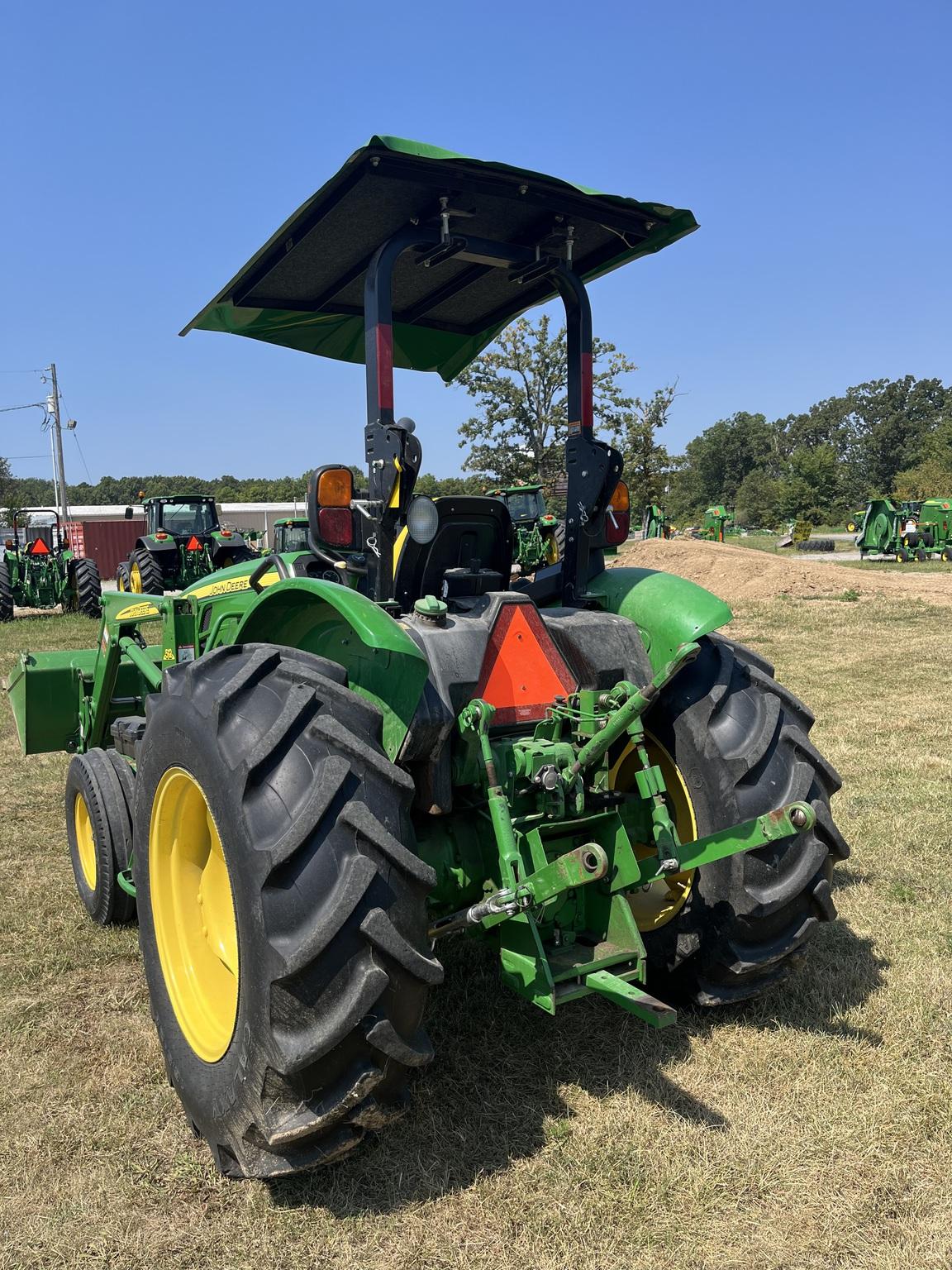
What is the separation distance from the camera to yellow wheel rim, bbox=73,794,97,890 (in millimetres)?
4664

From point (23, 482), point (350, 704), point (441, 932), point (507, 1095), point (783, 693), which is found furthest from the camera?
point (23, 482)

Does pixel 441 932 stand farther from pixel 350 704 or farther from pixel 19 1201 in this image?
pixel 19 1201

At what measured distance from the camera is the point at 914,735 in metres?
7.69

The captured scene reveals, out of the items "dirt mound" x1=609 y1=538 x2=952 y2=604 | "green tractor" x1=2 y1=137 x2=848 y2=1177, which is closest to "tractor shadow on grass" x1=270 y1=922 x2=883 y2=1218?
"green tractor" x1=2 y1=137 x2=848 y2=1177

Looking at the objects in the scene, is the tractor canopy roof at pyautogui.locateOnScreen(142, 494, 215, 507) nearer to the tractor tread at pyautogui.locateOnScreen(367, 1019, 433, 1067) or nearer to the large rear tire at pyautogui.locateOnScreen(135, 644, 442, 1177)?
the large rear tire at pyautogui.locateOnScreen(135, 644, 442, 1177)

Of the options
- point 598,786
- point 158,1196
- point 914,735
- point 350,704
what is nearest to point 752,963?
point 598,786

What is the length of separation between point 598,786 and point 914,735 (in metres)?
5.53

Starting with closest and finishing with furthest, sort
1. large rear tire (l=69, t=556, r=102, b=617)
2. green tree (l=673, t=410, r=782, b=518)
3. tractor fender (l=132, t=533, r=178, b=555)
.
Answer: tractor fender (l=132, t=533, r=178, b=555), large rear tire (l=69, t=556, r=102, b=617), green tree (l=673, t=410, r=782, b=518)

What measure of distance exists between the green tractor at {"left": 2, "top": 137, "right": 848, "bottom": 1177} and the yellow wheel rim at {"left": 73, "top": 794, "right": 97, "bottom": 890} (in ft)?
5.59

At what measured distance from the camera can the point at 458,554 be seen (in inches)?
130

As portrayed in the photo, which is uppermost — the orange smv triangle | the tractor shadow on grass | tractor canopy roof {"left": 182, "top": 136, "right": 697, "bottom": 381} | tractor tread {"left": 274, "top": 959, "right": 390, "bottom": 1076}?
tractor canopy roof {"left": 182, "top": 136, "right": 697, "bottom": 381}

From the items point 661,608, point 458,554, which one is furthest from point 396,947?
point 661,608

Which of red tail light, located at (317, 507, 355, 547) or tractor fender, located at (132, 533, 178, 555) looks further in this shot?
→ tractor fender, located at (132, 533, 178, 555)

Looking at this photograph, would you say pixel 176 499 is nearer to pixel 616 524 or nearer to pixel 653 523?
pixel 616 524
